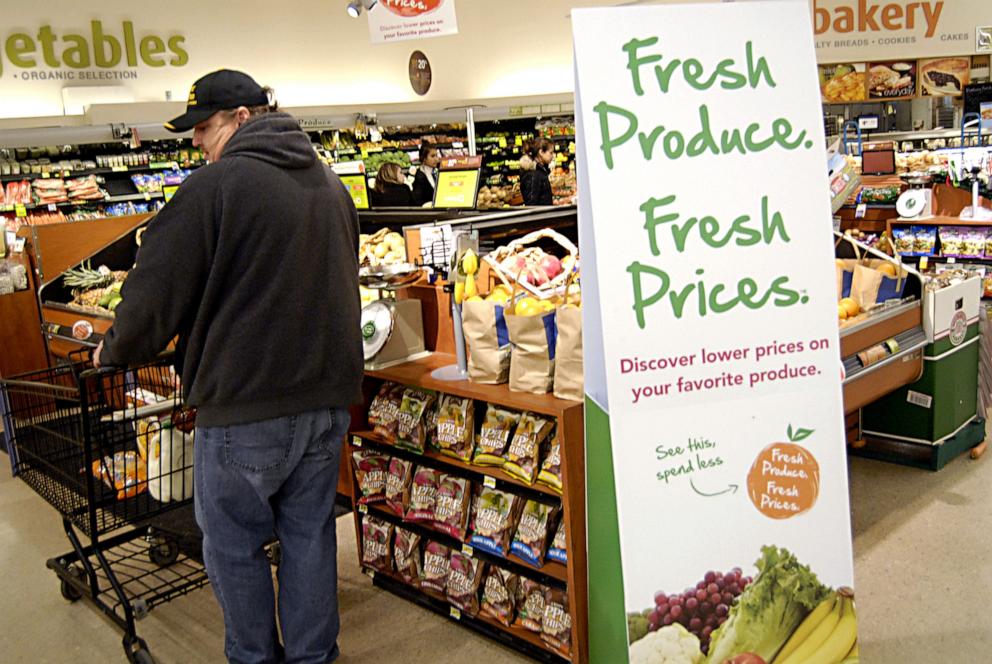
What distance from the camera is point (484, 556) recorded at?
3.10 metres

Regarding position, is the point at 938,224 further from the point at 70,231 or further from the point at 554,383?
the point at 70,231

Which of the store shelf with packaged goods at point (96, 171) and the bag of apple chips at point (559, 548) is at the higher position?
the store shelf with packaged goods at point (96, 171)

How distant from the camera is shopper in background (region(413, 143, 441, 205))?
8.24 m

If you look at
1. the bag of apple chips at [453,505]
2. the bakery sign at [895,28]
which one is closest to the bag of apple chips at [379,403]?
the bag of apple chips at [453,505]

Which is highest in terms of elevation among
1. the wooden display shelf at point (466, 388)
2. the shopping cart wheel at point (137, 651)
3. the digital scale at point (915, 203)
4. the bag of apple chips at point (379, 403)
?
the digital scale at point (915, 203)

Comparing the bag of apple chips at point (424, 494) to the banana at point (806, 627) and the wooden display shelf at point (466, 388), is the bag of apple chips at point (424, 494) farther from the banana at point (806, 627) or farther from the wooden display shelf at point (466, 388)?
the banana at point (806, 627)

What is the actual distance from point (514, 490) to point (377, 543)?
2.74 ft

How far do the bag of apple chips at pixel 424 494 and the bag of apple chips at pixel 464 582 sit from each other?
0.18 meters

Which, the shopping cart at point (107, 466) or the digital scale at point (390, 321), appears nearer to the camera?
the shopping cart at point (107, 466)

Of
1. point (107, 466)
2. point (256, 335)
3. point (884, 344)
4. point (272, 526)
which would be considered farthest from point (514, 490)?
point (884, 344)

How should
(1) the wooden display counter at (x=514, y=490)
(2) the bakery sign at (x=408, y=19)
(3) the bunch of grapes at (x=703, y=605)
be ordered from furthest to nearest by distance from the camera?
1. (2) the bakery sign at (x=408, y=19)
2. (1) the wooden display counter at (x=514, y=490)
3. (3) the bunch of grapes at (x=703, y=605)

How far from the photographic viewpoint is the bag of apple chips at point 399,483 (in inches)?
132

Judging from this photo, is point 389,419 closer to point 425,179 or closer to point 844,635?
point 844,635

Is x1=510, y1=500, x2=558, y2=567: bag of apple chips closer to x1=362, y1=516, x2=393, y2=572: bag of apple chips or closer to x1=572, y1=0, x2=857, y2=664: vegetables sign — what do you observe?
x1=572, y1=0, x2=857, y2=664: vegetables sign
